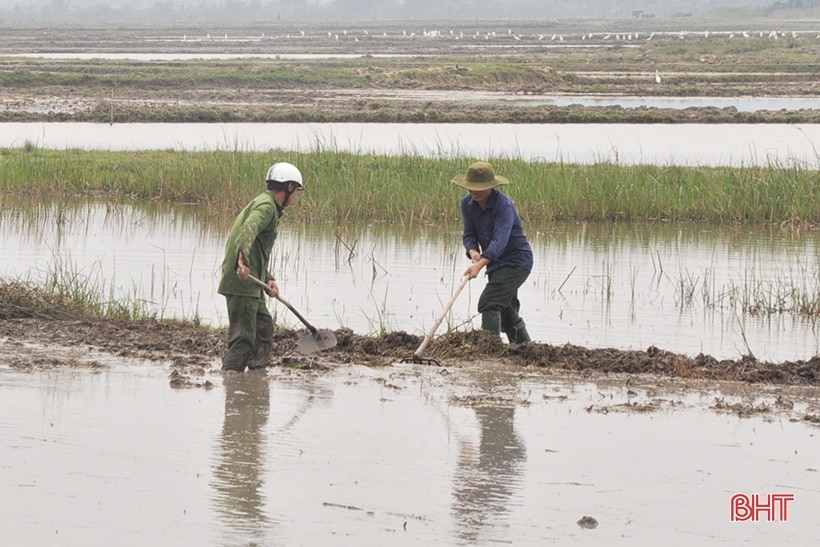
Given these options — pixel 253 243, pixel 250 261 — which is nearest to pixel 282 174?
pixel 253 243

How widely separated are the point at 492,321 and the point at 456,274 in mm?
4613

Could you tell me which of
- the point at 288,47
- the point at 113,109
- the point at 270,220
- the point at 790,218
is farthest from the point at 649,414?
the point at 288,47

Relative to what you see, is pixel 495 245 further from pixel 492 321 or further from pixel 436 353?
pixel 436 353

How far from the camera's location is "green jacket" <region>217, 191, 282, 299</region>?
7852 millimetres

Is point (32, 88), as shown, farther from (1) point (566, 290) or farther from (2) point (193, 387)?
(2) point (193, 387)

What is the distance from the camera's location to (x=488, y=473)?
6.33 m

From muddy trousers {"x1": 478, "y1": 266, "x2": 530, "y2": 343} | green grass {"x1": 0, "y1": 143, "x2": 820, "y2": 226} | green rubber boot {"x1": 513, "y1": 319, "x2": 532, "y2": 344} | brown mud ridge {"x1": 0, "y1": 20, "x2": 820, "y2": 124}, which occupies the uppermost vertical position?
brown mud ridge {"x1": 0, "y1": 20, "x2": 820, "y2": 124}

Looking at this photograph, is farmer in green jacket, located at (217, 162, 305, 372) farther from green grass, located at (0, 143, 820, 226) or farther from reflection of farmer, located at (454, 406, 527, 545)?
green grass, located at (0, 143, 820, 226)

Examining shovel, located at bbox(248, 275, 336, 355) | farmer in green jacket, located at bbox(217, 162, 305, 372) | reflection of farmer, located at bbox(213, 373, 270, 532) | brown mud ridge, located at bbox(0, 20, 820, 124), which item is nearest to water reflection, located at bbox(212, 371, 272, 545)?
reflection of farmer, located at bbox(213, 373, 270, 532)

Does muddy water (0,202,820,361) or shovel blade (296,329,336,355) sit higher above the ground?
muddy water (0,202,820,361)

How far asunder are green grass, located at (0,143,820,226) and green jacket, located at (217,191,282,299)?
8838 mm

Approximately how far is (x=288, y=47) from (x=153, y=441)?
3044 inches

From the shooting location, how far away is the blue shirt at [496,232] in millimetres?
8547

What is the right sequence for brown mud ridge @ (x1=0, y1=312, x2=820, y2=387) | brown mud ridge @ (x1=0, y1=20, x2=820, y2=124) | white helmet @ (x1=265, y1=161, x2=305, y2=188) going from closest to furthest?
white helmet @ (x1=265, y1=161, x2=305, y2=188), brown mud ridge @ (x1=0, y1=312, x2=820, y2=387), brown mud ridge @ (x1=0, y1=20, x2=820, y2=124)
